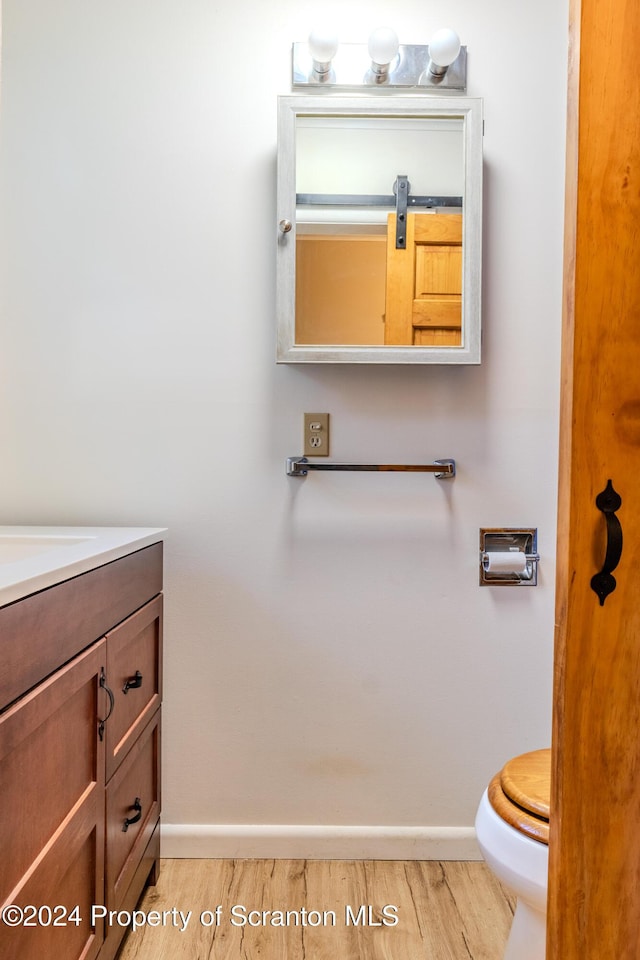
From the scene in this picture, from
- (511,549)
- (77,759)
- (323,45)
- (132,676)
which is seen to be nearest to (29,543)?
(132,676)

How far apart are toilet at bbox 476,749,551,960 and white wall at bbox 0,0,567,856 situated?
0.56 m

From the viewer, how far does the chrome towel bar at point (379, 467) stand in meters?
1.71

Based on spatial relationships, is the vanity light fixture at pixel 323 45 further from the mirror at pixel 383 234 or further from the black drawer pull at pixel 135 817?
the black drawer pull at pixel 135 817

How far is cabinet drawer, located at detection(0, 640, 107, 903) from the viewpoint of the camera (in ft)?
2.77

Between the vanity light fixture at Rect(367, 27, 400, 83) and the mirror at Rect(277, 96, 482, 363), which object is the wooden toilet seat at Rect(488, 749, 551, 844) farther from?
the vanity light fixture at Rect(367, 27, 400, 83)

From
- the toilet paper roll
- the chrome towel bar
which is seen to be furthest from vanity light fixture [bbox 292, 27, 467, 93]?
the toilet paper roll

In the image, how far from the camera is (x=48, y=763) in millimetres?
973

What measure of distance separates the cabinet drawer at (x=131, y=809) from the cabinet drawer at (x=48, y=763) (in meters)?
0.14

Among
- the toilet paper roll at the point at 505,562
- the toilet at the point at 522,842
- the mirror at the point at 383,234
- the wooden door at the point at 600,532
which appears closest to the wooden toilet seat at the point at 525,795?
the toilet at the point at 522,842

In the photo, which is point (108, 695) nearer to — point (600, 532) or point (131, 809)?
point (131, 809)

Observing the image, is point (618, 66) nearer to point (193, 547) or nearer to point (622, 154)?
point (622, 154)

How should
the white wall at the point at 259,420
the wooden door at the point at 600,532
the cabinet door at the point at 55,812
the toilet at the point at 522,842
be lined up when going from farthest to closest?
the white wall at the point at 259,420, the toilet at the point at 522,842, the cabinet door at the point at 55,812, the wooden door at the point at 600,532

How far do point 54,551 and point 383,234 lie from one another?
42.2 inches

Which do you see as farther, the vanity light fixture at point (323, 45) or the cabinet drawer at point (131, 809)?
the vanity light fixture at point (323, 45)
